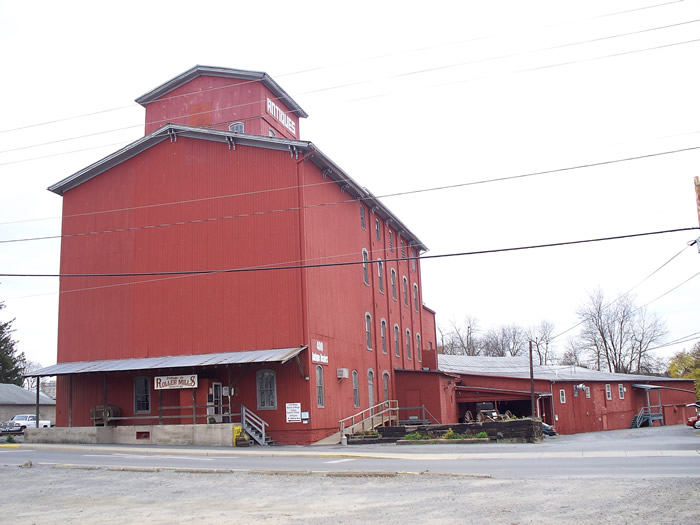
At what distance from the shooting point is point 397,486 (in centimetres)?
1347

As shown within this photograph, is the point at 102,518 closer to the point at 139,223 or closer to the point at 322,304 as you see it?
the point at 322,304

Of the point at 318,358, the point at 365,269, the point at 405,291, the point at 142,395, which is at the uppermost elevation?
the point at 365,269

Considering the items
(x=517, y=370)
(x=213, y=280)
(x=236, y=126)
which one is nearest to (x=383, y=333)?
(x=213, y=280)

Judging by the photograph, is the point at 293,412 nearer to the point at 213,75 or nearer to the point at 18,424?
the point at 213,75

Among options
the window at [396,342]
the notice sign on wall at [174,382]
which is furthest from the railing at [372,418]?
the notice sign on wall at [174,382]

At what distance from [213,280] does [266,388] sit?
5578 mm

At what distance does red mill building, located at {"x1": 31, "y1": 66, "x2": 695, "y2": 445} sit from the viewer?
29188 millimetres

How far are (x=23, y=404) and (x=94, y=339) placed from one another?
30.3 m

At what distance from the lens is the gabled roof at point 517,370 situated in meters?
50.0

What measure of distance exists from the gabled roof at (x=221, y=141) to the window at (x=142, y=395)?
10921 millimetres

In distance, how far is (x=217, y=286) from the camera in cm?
3095

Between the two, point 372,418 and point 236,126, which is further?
point 236,126

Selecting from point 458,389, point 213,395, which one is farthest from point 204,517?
point 458,389

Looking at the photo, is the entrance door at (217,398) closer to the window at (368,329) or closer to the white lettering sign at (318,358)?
the white lettering sign at (318,358)
